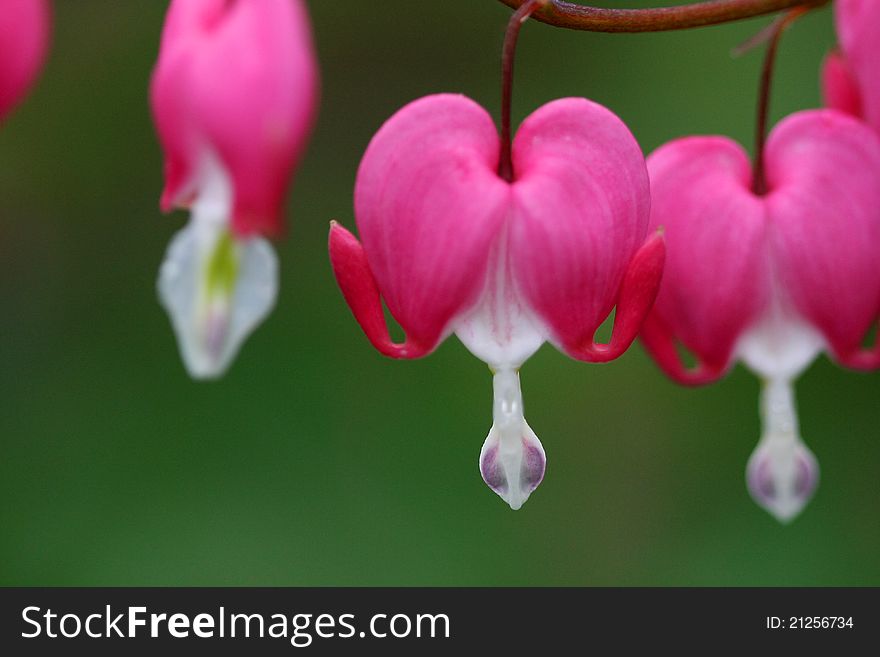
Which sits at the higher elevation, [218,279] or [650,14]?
[650,14]

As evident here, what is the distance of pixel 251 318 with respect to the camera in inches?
34.2

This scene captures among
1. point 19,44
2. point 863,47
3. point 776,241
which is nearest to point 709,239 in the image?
point 776,241

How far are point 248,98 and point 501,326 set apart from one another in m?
0.33

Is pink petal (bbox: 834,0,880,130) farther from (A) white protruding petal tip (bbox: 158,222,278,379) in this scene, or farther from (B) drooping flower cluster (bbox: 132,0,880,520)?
(A) white protruding petal tip (bbox: 158,222,278,379)

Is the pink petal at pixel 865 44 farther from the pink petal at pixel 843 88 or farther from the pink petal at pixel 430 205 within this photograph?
the pink petal at pixel 430 205

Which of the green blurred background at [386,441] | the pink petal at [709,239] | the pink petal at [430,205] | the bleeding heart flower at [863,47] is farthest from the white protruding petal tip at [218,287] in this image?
the green blurred background at [386,441]

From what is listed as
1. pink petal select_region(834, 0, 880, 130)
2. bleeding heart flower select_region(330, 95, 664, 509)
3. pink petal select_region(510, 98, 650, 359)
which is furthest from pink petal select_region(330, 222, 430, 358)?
pink petal select_region(834, 0, 880, 130)

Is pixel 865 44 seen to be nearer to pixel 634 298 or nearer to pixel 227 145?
pixel 634 298

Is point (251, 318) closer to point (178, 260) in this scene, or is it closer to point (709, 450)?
point (178, 260)

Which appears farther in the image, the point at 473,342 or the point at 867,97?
the point at 867,97

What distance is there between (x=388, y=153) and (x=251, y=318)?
0.65 ft

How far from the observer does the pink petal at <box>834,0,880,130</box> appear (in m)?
1.25

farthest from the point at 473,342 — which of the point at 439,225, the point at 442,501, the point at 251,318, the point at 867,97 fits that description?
the point at 442,501

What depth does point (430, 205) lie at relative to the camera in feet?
3.30
